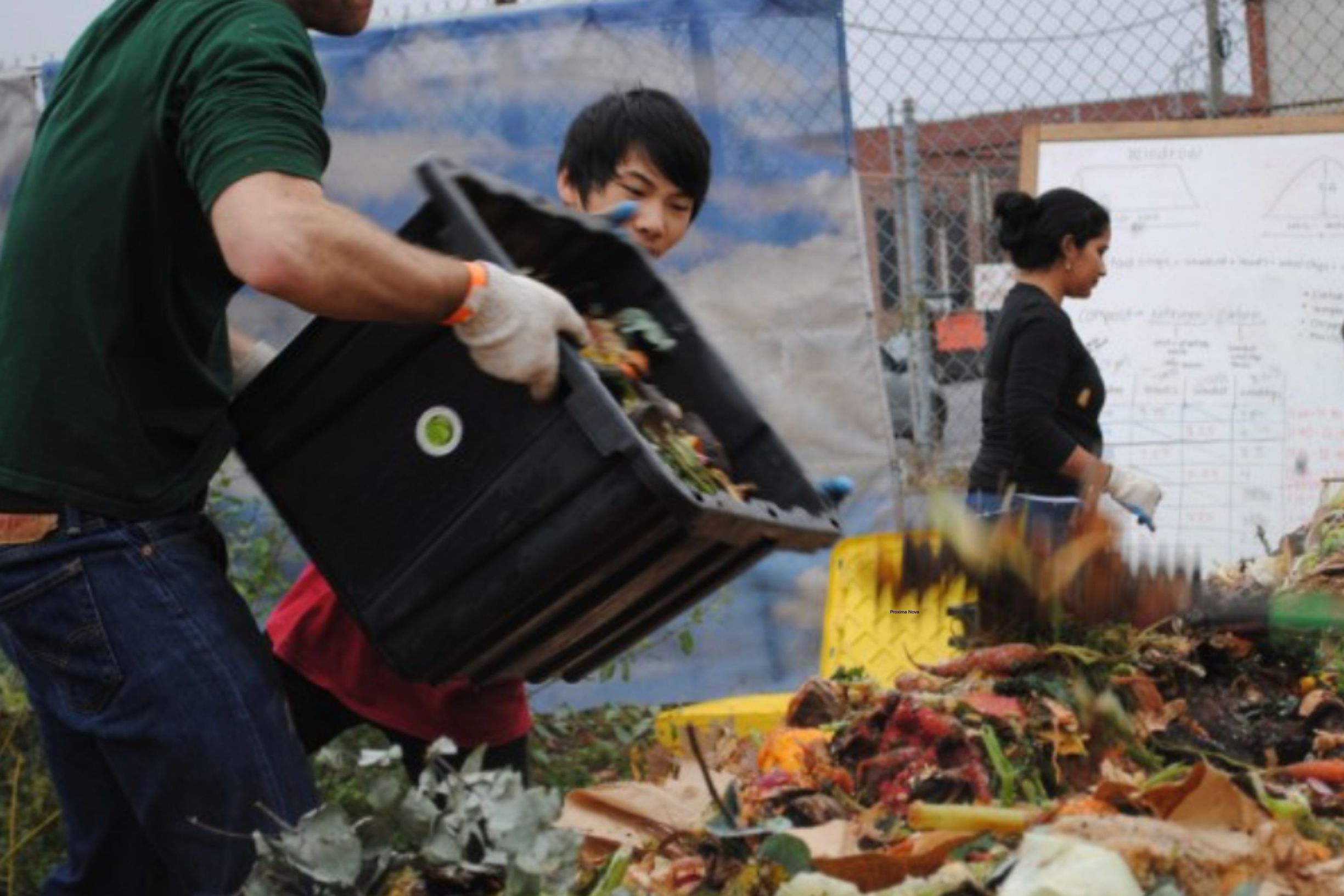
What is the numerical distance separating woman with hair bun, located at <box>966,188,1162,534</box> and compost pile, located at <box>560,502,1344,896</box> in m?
2.26

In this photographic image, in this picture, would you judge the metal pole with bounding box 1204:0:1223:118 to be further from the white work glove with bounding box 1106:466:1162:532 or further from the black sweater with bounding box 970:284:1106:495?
the white work glove with bounding box 1106:466:1162:532

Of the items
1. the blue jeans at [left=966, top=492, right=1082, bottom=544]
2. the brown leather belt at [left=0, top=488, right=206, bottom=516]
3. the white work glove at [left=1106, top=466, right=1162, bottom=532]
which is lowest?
the white work glove at [left=1106, top=466, right=1162, bottom=532]

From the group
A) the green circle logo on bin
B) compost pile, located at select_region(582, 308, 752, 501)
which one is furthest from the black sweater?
the green circle logo on bin

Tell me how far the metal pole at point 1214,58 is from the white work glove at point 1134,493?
95.7 inches

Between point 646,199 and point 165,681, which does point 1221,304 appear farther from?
point 165,681

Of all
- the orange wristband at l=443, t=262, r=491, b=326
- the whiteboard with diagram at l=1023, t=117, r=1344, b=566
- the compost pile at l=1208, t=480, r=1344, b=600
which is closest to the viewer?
the orange wristband at l=443, t=262, r=491, b=326

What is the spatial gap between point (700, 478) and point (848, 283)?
3.55 metres

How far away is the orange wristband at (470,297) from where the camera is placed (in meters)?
2.80

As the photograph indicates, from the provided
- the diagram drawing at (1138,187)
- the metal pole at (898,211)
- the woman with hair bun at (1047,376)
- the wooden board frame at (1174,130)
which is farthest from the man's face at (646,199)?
the diagram drawing at (1138,187)

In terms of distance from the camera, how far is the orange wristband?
280 cm

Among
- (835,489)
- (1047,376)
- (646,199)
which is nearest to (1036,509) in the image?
(1047,376)

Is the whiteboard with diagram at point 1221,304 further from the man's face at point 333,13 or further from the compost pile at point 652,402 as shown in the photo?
the man's face at point 333,13

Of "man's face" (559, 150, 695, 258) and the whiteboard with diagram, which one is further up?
"man's face" (559, 150, 695, 258)

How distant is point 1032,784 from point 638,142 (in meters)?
1.57
